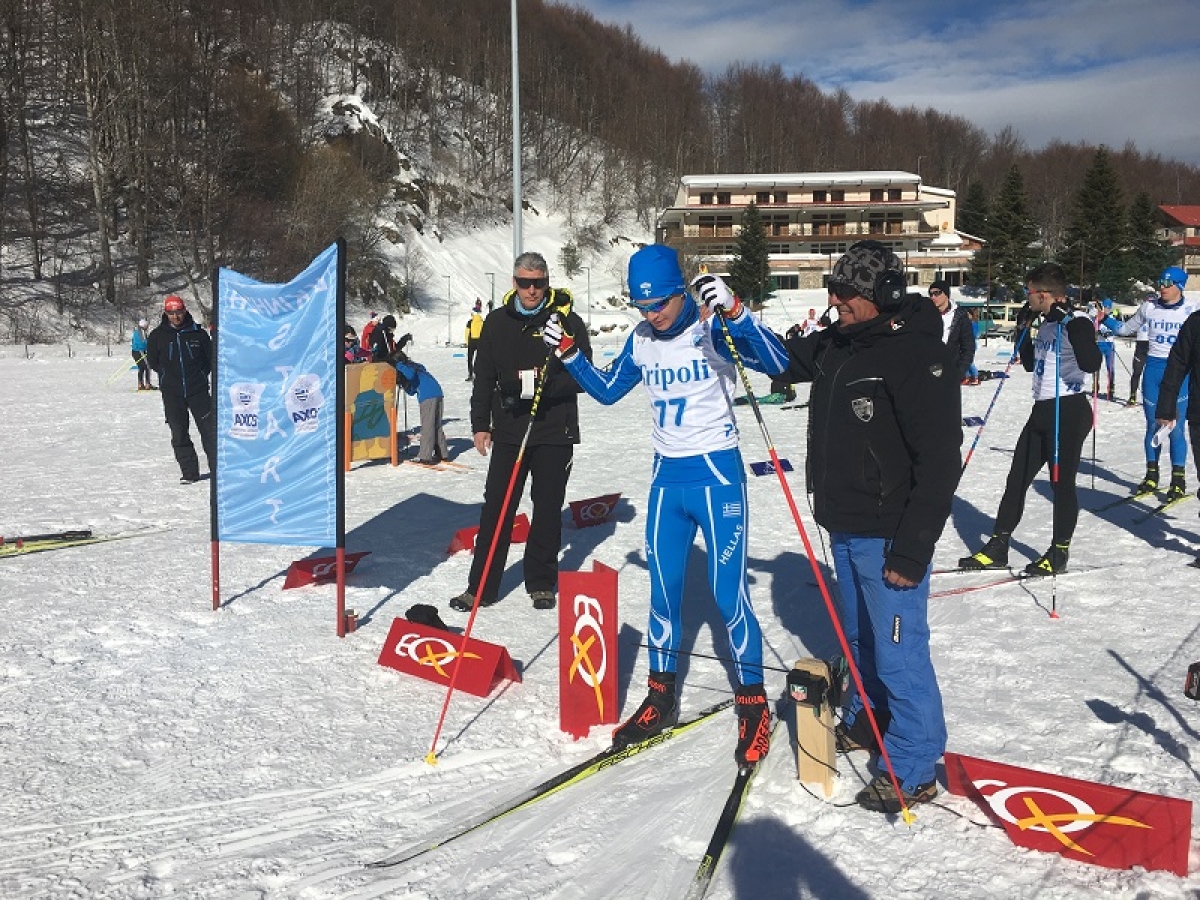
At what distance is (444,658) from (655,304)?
7.23 ft

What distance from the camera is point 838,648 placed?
5066 mm

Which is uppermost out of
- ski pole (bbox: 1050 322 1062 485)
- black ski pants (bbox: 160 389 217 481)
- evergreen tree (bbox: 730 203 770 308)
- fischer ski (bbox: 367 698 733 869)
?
evergreen tree (bbox: 730 203 770 308)

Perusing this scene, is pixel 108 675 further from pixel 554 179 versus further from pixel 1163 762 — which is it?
pixel 554 179

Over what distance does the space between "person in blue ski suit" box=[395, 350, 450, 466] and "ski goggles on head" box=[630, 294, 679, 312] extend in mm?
7582

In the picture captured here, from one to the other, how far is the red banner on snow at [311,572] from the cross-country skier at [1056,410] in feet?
15.4

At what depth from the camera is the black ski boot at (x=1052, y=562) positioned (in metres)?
6.25

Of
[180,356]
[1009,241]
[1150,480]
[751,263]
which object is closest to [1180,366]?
[1150,480]

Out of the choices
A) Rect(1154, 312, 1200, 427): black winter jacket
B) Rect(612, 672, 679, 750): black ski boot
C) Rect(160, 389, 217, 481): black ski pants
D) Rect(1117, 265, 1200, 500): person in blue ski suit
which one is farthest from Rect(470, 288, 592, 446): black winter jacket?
Rect(1117, 265, 1200, 500): person in blue ski suit

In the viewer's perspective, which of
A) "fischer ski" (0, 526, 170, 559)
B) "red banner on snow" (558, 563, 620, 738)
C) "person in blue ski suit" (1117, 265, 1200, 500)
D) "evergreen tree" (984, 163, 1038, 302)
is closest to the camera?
"red banner on snow" (558, 563, 620, 738)

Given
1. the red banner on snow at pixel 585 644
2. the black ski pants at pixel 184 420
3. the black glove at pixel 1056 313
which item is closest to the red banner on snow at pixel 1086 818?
the red banner on snow at pixel 585 644

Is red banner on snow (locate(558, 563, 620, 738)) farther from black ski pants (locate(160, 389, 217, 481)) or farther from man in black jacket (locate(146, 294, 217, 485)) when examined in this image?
black ski pants (locate(160, 389, 217, 481))

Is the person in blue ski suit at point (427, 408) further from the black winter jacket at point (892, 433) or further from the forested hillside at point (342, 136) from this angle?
the forested hillside at point (342, 136)

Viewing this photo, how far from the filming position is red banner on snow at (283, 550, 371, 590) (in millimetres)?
6223

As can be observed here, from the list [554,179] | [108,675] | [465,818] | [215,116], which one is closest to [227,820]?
[465,818]
